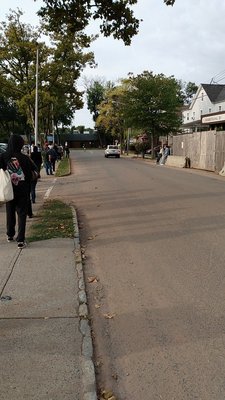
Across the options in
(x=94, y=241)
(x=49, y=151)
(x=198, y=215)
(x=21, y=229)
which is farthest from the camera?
(x=49, y=151)

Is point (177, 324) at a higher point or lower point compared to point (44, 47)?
lower

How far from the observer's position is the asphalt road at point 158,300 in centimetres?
347

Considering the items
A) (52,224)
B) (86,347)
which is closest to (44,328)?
(86,347)

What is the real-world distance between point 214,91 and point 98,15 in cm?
4869

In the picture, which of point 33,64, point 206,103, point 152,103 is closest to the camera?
point 33,64

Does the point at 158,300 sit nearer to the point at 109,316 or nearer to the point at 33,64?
the point at 109,316

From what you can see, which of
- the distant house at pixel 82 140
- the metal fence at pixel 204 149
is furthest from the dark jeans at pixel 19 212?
the distant house at pixel 82 140

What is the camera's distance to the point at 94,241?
8117 millimetres

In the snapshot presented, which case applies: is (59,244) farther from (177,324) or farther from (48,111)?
(48,111)

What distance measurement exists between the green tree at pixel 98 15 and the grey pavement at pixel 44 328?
826cm

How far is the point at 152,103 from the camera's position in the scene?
43.8 meters

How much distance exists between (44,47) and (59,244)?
3110 cm

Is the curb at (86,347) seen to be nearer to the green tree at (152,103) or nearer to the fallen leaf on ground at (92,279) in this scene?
the fallen leaf on ground at (92,279)

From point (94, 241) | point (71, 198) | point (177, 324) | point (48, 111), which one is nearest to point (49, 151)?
point (71, 198)
